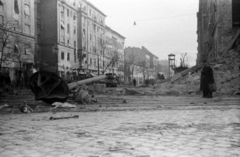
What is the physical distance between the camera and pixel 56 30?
77.3 ft

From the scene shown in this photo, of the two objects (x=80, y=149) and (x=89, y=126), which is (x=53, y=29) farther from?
(x=80, y=149)

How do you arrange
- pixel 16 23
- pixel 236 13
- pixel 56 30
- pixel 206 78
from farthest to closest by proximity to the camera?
1. pixel 56 30
2. pixel 236 13
3. pixel 16 23
4. pixel 206 78

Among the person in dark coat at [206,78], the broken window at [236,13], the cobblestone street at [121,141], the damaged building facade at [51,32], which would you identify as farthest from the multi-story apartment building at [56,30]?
the cobblestone street at [121,141]

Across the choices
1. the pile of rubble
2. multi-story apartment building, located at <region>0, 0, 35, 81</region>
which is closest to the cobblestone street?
multi-story apartment building, located at <region>0, 0, 35, 81</region>

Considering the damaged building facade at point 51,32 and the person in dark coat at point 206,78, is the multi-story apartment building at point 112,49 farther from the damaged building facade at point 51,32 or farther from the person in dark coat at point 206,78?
the person in dark coat at point 206,78

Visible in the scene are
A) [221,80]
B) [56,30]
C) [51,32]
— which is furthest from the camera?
[56,30]

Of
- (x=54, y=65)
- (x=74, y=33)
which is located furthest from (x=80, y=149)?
(x=74, y=33)

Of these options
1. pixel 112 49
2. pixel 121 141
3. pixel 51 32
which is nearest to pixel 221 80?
pixel 51 32

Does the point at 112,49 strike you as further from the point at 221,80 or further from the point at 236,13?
the point at 221,80

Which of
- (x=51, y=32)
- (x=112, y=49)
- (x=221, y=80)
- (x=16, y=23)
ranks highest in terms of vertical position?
(x=112, y=49)

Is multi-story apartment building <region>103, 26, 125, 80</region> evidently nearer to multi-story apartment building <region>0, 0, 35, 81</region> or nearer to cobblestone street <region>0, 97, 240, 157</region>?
multi-story apartment building <region>0, 0, 35, 81</region>

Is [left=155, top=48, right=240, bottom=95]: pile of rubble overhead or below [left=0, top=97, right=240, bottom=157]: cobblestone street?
overhead

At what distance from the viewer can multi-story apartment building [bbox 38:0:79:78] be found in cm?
2150

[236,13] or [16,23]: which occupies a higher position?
[236,13]
